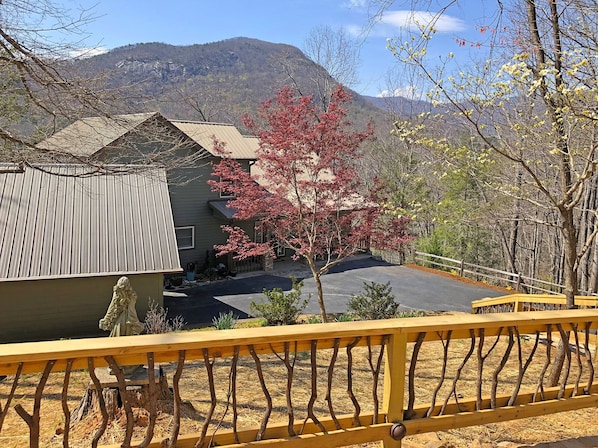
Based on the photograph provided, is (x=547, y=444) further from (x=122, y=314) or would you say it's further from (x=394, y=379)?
(x=122, y=314)

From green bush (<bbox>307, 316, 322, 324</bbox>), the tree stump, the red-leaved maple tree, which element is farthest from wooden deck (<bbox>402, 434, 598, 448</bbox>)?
green bush (<bbox>307, 316, 322, 324</bbox>)

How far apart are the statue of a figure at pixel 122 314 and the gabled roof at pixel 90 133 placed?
297 centimetres

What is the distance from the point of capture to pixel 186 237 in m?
18.2

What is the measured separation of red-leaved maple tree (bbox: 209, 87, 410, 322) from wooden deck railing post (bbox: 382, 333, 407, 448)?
300 inches

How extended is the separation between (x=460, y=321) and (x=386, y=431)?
2.61 ft

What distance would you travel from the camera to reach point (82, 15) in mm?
6023

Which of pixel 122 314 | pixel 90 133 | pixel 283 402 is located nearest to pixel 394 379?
pixel 283 402

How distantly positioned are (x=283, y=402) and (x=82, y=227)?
8.79m

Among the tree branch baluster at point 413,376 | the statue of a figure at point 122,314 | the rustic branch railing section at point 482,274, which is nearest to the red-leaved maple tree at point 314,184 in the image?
the statue of a figure at point 122,314

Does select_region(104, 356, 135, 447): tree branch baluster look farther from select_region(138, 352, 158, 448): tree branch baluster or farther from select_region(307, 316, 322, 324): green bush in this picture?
select_region(307, 316, 322, 324): green bush

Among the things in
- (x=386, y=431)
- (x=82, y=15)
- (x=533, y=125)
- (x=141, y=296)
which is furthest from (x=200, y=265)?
(x=386, y=431)

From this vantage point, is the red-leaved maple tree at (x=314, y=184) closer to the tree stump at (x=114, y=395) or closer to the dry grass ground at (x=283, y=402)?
the dry grass ground at (x=283, y=402)

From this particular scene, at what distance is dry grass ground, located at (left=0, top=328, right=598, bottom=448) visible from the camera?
142 inches

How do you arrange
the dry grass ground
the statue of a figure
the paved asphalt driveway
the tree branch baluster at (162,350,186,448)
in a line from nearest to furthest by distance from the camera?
the tree branch baluster at (162,350,186,448) < the dry grass ground < the statue of a figure < the paved asphalt driveway
